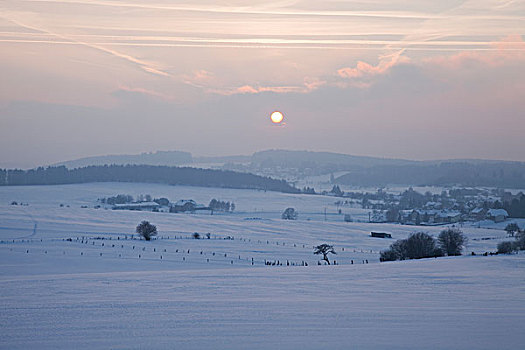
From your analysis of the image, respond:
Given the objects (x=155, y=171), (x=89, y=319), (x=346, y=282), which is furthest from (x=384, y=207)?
(x=89, y=319)

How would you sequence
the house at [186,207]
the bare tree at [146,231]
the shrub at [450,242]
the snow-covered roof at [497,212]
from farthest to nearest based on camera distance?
the house at [186,207], the snow-covered roof at [497,212], the bare tree at [146,231], the shrub at [450,242]

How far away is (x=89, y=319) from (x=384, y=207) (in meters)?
99.8

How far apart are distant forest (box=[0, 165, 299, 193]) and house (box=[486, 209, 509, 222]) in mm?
58574

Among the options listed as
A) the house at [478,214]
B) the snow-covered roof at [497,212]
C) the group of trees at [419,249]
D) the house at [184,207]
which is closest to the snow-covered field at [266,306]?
→ the group of trees at [419,249]

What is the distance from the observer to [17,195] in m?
95.6

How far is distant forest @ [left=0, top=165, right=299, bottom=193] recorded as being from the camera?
12800 cm

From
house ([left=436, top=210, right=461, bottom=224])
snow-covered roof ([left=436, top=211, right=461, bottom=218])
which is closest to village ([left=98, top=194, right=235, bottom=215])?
house ([left=436, top=210, right=461, bottom=224])

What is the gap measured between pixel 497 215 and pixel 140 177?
85863 millimetres

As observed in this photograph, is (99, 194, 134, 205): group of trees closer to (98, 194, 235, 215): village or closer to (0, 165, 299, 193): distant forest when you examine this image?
(98, 194, 235, 215): village

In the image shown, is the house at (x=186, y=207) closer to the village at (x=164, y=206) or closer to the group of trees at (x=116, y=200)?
the village at (x=164, y=206)

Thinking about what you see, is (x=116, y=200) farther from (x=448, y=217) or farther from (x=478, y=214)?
(x=478, y=214)

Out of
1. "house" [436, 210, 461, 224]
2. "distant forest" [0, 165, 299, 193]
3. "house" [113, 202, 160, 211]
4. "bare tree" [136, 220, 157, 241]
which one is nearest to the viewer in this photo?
"bare tree" [136, 220, 157, 241]

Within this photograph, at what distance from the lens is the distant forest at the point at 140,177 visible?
12800 cm

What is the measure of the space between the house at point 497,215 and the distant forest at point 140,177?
5857 cm
